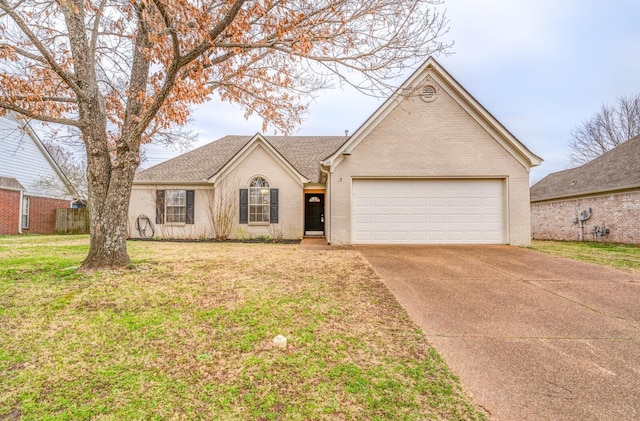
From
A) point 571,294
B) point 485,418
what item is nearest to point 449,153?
point 571,294

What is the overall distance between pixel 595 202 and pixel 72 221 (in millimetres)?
27880

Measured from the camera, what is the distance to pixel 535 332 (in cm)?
322

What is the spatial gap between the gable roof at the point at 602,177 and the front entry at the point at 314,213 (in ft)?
41.0

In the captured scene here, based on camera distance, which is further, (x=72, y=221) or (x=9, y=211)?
(x=72, y=221)

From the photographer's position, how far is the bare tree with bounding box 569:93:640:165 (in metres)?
25.2

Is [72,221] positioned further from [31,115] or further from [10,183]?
[31,115]

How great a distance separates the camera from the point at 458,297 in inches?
174

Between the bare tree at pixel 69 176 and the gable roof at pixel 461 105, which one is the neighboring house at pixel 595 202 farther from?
the bare tree at pixel 69 176

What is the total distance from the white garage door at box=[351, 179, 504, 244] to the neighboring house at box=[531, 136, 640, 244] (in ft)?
20.9

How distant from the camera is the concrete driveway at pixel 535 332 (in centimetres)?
212

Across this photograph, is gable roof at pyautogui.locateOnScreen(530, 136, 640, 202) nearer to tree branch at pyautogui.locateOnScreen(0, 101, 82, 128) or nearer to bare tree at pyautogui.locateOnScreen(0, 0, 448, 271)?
bare tree at pyautogui.locateOnScreen(0, 0, 448, 271)

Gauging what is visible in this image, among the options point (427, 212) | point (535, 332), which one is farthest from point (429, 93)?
point (535, 332)

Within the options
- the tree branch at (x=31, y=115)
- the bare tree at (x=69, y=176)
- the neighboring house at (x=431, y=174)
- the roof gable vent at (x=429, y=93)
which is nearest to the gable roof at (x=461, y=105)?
the neighboring house at (x=431, y=174)

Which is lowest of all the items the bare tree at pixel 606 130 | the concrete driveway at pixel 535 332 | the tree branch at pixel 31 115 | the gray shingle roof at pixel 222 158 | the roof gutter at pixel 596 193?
the concrete driveway at pixel 535 332
